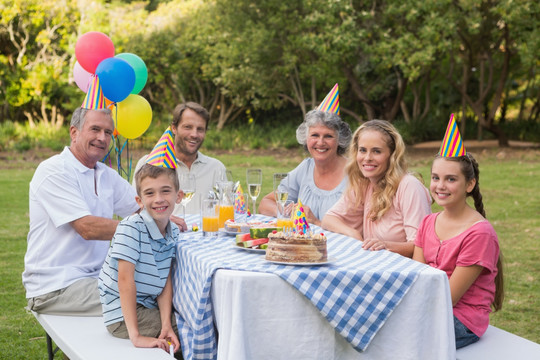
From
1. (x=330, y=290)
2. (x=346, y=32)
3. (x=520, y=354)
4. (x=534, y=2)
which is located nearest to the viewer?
(x=330, y=290)

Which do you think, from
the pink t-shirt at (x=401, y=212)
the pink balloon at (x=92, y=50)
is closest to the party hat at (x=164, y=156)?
the pink t-shirt at (x=401, y=212)

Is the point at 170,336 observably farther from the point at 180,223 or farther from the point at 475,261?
the point at 475,261

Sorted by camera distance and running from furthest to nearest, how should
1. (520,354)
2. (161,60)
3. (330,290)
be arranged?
1. (161,60)
2. (520,354)
3. (330,290)

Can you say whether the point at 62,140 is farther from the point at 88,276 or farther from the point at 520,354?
the point at 520,354

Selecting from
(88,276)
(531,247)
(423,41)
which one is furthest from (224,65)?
(88,276)

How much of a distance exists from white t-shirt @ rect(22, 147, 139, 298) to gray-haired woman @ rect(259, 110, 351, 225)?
165 cm

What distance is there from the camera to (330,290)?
296cm

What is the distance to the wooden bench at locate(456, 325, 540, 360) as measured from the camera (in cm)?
337

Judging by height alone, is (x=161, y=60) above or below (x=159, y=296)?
above

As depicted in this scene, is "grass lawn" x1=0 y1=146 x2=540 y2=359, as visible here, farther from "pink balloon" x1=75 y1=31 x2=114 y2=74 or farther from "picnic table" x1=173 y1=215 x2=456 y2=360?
"picnic table" x1=173 y1=215 x2=456 y2=360

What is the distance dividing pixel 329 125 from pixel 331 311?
8.10 feet

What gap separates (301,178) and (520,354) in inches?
101

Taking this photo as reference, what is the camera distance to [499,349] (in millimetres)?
3480

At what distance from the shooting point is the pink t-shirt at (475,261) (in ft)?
11.4
